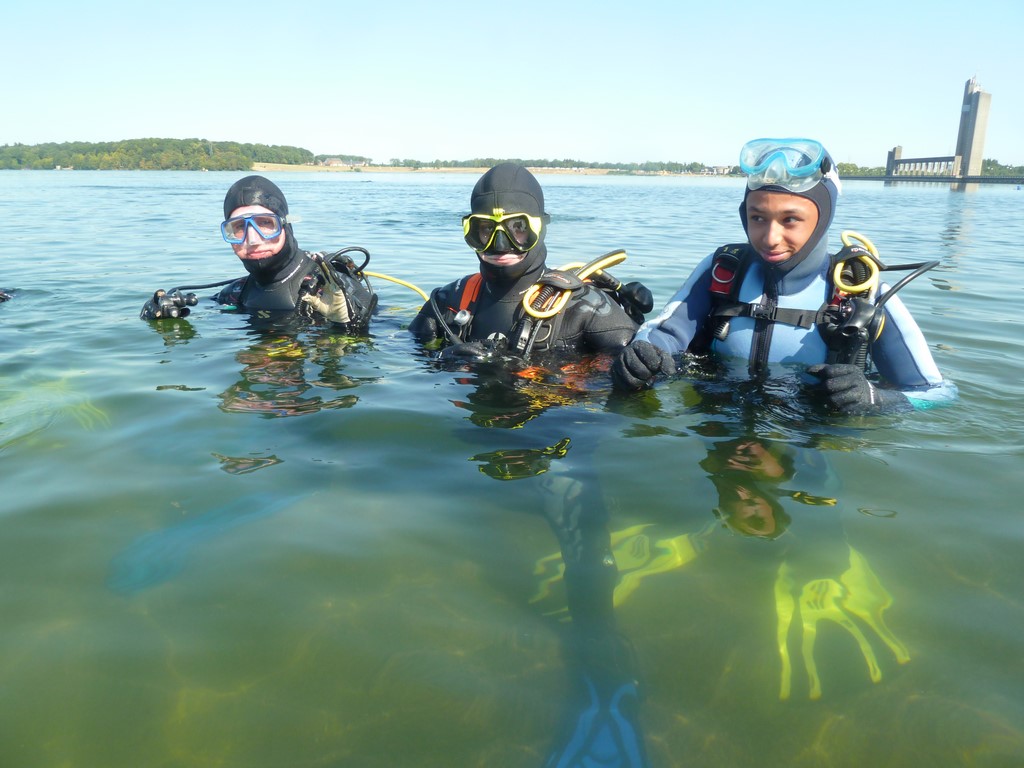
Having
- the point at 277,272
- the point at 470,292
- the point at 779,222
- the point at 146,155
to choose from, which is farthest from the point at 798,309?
the point at 146,155

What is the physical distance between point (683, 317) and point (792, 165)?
3.19ft

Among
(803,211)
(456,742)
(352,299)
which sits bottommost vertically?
(456,742)

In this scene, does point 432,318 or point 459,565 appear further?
point 432,318

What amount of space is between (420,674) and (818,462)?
2.02m

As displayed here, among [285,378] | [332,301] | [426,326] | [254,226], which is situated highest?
[254,226]

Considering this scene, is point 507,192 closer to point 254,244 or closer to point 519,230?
point 519,230

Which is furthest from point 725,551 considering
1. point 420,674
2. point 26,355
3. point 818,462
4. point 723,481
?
point 26,355

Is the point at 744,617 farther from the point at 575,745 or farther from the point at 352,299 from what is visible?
the point at 352,299

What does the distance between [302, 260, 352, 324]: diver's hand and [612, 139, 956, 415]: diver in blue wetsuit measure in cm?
257

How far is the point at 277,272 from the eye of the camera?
5.77 meters

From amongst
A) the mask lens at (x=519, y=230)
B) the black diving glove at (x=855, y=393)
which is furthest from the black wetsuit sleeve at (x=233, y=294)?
the black diving glove at (x=855, y=393)

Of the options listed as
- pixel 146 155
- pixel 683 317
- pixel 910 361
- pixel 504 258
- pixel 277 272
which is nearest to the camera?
pixel 910 361

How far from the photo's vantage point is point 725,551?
2455mm

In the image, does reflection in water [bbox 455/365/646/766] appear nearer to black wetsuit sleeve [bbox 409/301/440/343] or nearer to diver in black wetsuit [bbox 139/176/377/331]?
black wetsuit sleeve [bbox 409/301/440/343]
